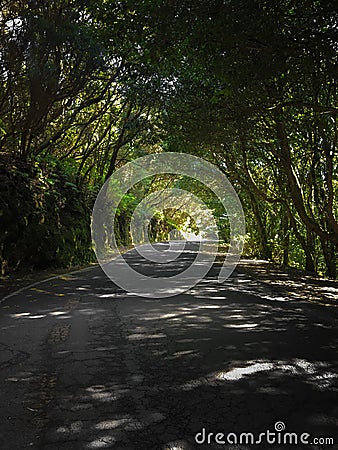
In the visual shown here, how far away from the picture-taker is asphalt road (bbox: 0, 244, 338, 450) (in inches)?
156

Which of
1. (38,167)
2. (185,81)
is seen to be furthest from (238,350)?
(38,167)

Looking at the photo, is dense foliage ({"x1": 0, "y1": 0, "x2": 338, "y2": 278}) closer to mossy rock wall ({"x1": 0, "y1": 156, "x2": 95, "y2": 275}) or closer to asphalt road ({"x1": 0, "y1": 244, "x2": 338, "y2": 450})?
mossy rock wall ({"x1": 0, "y1": 156, "x2": 95, "y2": 275})

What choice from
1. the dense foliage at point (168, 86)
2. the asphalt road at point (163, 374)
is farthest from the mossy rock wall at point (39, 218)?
the asphalt road at point (163, 374)

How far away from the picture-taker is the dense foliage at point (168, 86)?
8479mm

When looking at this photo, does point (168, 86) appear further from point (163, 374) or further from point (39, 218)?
point (163, 374)

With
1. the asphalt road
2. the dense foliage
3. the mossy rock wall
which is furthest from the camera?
the mossy rock wall

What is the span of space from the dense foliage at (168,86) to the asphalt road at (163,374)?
4.87 meters

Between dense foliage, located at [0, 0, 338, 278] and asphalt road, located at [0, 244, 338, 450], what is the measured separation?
16.0ft

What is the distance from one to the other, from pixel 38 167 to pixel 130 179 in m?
19.1

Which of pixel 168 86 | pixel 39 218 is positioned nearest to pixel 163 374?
pixel 168 86

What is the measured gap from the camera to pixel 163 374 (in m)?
5.46

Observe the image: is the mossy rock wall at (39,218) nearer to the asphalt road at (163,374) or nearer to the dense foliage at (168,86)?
the dense foliage at (168,86)

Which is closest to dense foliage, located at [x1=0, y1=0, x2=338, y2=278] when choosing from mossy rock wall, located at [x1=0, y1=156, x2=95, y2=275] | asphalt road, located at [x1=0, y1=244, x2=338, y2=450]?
mossy rock wall, located at [x1=0, y1=156, x2=95, y2=275]

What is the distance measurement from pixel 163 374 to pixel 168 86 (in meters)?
12.0
